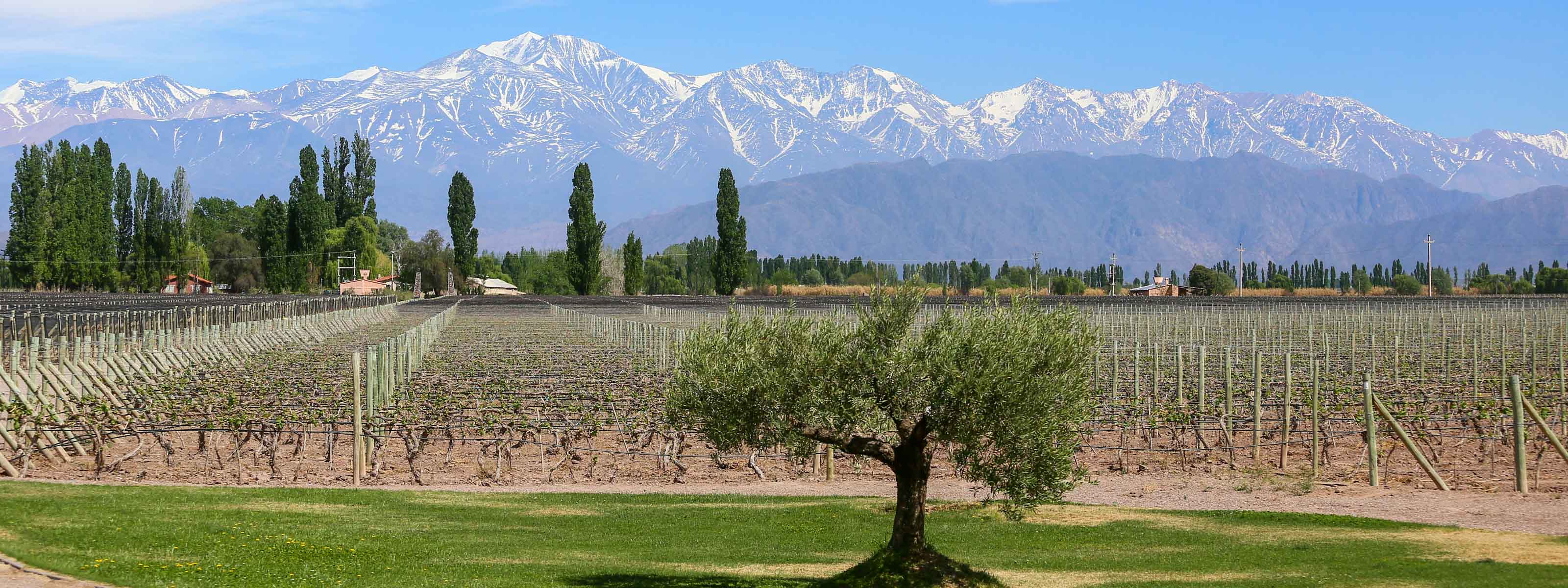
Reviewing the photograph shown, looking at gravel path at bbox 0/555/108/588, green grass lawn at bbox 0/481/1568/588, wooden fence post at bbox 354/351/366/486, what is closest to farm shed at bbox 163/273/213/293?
wooden fence post at bbox 354/351/366/486

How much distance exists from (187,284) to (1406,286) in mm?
142742

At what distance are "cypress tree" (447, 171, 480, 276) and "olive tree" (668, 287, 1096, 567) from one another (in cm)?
12825

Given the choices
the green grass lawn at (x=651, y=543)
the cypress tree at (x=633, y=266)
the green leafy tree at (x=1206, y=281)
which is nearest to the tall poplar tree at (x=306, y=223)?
the cypress tree at (x=633, y=266)

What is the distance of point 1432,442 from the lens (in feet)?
84.2

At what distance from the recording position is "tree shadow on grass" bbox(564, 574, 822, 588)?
47.6 feet

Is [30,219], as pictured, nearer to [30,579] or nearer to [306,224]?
[306,224]

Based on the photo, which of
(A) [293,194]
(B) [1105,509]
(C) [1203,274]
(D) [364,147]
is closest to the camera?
(B) [1105,509]

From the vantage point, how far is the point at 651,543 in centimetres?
1752

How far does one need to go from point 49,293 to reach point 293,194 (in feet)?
70.9

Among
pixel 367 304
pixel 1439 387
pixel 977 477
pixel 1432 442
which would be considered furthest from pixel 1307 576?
pixel 367 304

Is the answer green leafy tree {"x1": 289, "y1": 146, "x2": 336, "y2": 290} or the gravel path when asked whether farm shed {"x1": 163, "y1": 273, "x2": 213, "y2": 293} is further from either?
the gravel path

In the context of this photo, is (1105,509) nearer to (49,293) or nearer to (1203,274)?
(49,293)

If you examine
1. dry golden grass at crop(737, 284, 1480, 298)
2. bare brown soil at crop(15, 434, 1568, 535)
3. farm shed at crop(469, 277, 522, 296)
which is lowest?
bare brown soil at crop(15, 434, 1568, 535)

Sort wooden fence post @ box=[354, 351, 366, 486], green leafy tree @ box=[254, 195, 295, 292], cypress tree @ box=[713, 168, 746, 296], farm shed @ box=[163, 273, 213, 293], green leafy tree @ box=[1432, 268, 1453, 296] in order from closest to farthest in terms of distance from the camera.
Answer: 1. wooden fence post @ box=[354, 351, 366, 486]
2. green leafy tree @ box=[254, 195, 295, 292]
3. cypress tree @ box=[713, 168, 746, 296]
4. farm shed @ box=[163, 273, 213, 293]
5. green leafy tree @ box=[1432, 268, 1453, 296]
